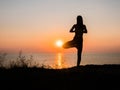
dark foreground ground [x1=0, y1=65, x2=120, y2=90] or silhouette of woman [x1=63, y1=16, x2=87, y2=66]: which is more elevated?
silhouette of woman [x1=63, y1=16, x2=87, y2=66]

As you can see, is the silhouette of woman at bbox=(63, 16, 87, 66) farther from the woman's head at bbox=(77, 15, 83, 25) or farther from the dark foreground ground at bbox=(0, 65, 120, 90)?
the dark foreground ground at bbox=(0, 65, 120, 90)

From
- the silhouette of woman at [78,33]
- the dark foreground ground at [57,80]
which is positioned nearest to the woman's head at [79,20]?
the silhouette of woman at [78,33]

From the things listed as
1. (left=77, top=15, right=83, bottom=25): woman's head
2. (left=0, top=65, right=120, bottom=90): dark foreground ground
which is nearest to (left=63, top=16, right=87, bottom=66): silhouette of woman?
(left=77, top=15, right=83, bottom=25): woman's head

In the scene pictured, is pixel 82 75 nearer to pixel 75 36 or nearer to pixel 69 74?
pixel 69 74

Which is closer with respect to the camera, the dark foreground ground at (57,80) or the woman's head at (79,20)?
the dark foreground ground at (57,80)

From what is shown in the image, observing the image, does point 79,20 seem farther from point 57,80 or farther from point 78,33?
point 57,80

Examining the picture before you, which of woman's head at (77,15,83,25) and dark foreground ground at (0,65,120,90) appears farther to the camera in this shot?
woman's head at (77,15,83,25)

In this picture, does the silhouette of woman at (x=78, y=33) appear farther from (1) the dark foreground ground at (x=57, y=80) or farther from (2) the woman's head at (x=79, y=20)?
(1) the dark foreground ground at (x=57, y=80)

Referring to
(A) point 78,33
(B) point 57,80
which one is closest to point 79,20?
(A) point 78,33

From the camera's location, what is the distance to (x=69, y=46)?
46.6ft

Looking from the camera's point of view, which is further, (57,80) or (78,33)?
(78,33)

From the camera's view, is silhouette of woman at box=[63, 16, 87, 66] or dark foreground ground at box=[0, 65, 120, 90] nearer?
dark foreground ground at box=[0, 65, 120, 90]

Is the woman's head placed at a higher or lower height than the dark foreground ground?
higher

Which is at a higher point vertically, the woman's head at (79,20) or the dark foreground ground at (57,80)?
the woman's head at (79,20)
